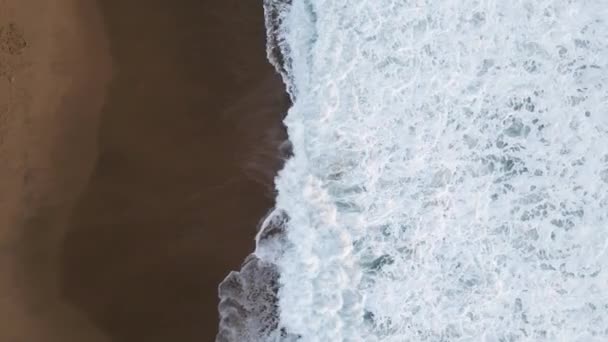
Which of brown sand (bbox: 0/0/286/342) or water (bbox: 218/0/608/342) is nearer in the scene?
brown sand (bbox: 0/0/286/342)

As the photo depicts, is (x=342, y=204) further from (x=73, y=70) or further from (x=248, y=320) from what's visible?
(x=73, y=70)

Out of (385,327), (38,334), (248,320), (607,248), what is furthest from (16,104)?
(607,248)

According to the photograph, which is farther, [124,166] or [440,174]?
[440,174]

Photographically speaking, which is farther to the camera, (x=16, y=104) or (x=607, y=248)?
(x=607, y=248)

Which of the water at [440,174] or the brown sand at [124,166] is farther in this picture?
the water at [440,174]
